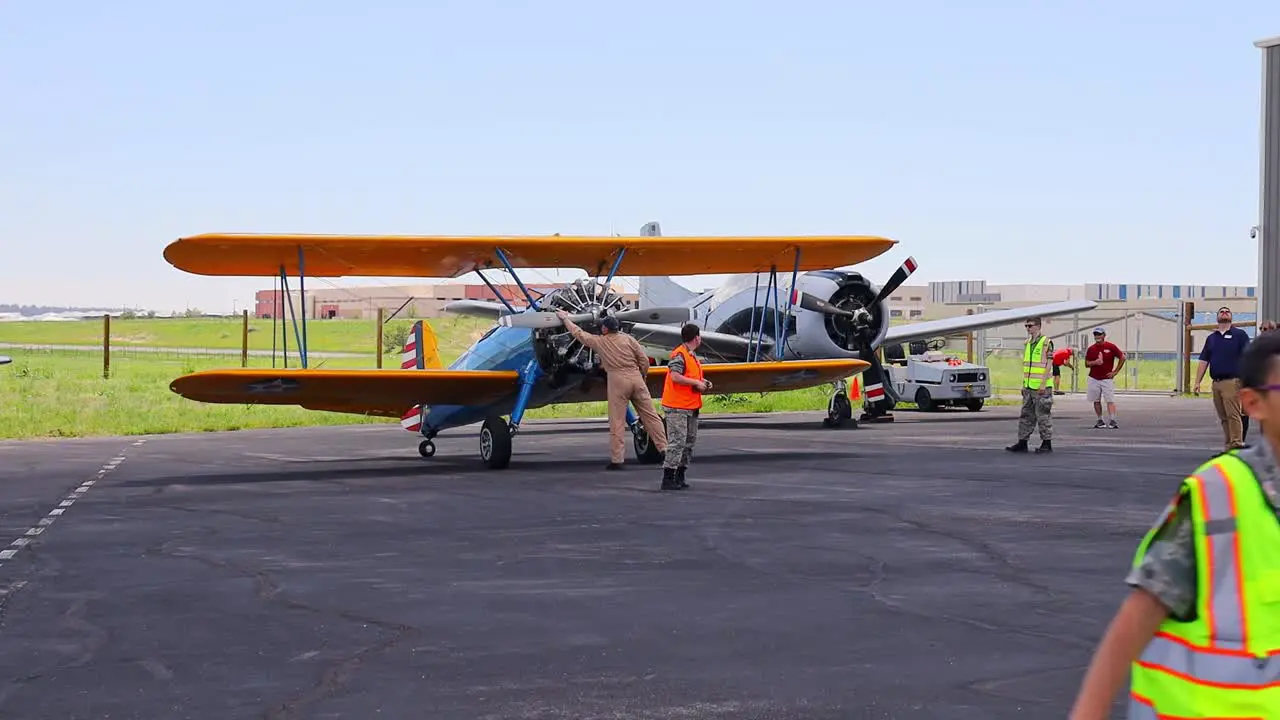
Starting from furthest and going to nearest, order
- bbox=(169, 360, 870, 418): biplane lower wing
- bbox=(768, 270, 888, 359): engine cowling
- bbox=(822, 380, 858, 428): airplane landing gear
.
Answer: bbox=(768, 270, 888, 359): engine cowling
bbox=(822, 380, 858, 428): airplane landing gear
bbox=(169, 360, 870, 418): biplane lower wing

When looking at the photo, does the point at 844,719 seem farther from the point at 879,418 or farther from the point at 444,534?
the point at 879,418

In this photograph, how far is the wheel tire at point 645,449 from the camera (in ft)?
60.3

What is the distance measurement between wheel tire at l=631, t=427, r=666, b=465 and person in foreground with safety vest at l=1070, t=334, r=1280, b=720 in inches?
619

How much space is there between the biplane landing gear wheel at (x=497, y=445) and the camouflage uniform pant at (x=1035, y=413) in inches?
254

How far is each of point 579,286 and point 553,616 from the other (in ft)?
37.9

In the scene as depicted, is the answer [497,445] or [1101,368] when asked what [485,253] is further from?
[1101,368]

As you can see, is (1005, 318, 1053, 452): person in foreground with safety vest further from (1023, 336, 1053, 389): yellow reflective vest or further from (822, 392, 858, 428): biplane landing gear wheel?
(822, 392, 858, 428): biplane landing gear wheel

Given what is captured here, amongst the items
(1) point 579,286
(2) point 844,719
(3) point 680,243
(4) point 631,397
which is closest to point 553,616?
(2) point 844,719

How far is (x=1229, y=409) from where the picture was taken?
17.3m

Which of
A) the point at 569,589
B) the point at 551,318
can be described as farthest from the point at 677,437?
the point at 569,589

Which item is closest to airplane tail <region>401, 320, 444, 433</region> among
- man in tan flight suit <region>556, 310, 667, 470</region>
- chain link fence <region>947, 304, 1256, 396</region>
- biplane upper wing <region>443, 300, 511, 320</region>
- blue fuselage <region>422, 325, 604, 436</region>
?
blue fuselage <region>422, 325, 604, 436</region>

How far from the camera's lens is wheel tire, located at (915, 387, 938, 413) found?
112 feet

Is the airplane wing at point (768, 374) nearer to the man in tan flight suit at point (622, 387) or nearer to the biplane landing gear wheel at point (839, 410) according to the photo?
the man in tan flight suit at point (622, 387)

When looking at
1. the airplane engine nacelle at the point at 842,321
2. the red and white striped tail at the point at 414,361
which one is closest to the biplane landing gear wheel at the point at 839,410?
the airplane engine nacelle at the point at 842,321
